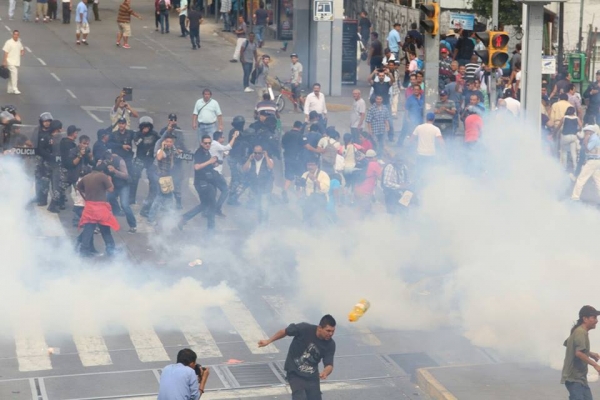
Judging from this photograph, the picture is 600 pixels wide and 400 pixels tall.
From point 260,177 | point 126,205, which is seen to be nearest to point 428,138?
point 260,177

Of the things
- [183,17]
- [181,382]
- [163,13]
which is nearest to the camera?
[181,382]

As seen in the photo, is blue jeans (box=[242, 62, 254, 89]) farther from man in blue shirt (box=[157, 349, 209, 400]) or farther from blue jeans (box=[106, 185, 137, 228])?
man in blue shirt (box=[157, 349, 209, 400])

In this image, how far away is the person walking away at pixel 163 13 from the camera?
Result: 4084 centimetres

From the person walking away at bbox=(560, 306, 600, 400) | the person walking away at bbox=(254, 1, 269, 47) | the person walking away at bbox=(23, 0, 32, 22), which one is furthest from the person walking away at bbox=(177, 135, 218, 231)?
the person walking away at bbox=(23, 0, 32, 22)

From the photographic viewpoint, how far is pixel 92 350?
1292 centimetres

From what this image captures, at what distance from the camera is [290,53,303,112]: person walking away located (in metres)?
28.5

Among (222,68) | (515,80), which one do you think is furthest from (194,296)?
(222,68)

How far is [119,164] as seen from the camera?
1858 centimetres

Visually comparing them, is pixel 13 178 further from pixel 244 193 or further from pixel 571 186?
pixel 571 186

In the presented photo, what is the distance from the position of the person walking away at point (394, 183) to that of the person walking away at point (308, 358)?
719cm

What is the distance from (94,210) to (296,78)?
42.6ft

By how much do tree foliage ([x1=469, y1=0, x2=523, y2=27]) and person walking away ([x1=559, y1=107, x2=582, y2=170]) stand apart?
1199cm

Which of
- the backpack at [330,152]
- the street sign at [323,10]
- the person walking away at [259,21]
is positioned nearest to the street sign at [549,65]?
the backpack at [330,152]

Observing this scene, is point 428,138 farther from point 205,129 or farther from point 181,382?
point 181,382
